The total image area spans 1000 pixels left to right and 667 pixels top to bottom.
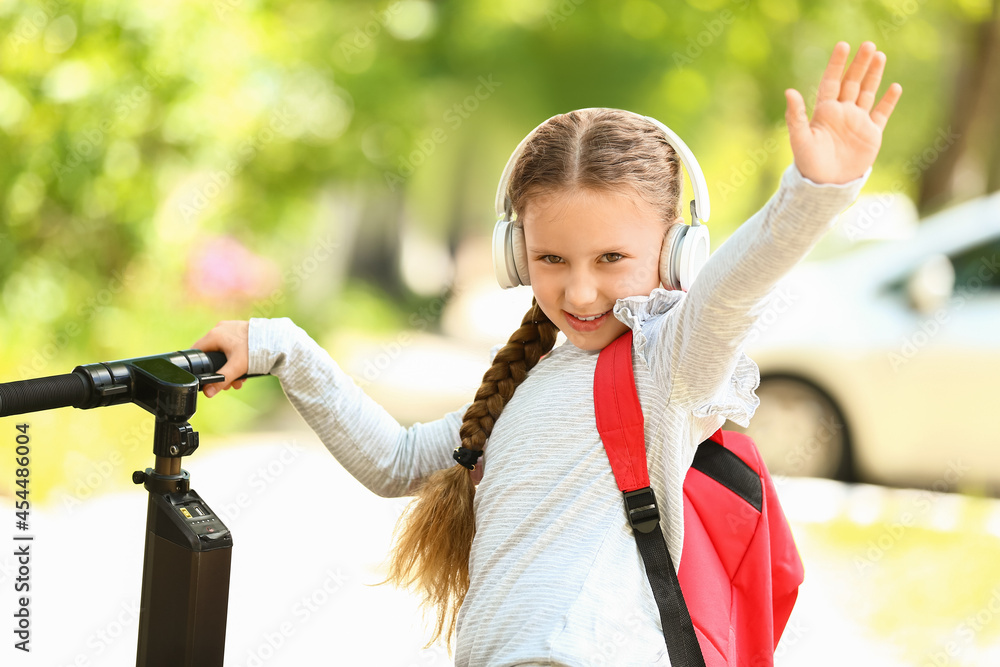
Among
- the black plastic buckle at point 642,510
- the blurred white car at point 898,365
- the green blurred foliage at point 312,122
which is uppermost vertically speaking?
the green blurred foliage at point 312,122

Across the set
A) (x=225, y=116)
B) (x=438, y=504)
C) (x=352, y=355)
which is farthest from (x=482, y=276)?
(x=438, y=504)

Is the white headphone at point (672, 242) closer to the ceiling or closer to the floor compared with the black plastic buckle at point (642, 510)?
closer to the ceiling

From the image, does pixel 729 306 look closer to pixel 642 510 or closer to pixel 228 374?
pixel 642 510

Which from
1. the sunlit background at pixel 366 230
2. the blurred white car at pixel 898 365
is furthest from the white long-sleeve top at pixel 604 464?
the blurred white car at pixel 898 365

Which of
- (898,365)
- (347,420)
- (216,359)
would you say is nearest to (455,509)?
(347,420)

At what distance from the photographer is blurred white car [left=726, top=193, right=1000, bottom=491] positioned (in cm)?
459

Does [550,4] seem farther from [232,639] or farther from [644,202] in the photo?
[644,202]

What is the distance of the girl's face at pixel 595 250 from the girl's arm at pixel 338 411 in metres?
0.43

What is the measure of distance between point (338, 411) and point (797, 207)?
38.0 inches

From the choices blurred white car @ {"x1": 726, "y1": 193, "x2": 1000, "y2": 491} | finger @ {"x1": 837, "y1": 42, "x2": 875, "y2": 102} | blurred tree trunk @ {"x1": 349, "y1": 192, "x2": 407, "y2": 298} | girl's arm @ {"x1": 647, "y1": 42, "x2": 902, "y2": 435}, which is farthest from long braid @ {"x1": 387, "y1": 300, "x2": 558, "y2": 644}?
blurred tree trunk @ {"x1": 349, "y1": 192, "x2": 407, "y2": 298}

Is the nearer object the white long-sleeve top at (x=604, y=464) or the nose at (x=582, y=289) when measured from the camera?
the white long-sleeve top at (x=604, y=464)

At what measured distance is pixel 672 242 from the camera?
1533 millimetres

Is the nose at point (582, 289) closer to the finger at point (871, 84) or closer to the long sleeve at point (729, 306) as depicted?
the long sleeve at point (729, 306)

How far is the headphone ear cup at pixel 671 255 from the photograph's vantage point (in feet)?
5.01
